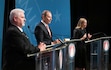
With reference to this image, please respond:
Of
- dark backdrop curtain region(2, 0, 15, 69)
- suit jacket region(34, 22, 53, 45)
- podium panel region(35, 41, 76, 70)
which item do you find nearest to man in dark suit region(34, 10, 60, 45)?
suit jacket region(34, 22, 53, 45)

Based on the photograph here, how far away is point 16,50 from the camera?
370 centimetres

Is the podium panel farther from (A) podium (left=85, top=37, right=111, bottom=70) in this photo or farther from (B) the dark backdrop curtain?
(B) the dark backdrop curtain

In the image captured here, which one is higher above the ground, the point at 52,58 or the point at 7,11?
the point at 7,11

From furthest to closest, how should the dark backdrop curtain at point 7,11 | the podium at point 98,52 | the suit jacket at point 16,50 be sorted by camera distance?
the dark backdrop curtain at point 7,11
the podium at point 98,52
the suit jacket at point 16,50

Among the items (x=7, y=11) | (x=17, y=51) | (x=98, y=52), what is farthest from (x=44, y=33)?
(x=7, y=11)

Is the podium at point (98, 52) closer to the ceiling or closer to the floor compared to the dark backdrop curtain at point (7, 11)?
closer to the floor

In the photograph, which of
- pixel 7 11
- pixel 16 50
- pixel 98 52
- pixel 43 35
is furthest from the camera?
pixel 7 11

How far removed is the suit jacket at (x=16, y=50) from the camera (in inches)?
145

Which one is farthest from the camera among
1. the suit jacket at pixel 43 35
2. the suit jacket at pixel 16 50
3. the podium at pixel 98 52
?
the podium at pixel 98 52

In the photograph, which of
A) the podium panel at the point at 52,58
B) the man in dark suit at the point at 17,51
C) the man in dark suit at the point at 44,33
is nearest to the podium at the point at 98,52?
the man in dark suit at the point at 44,33

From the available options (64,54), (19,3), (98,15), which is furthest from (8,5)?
(98,15)

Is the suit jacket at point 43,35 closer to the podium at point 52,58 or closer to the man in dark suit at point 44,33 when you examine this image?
the man in dark suit at point 44,33

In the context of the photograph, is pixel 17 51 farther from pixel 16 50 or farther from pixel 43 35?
pixel 43 35

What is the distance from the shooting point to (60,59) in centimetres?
392
